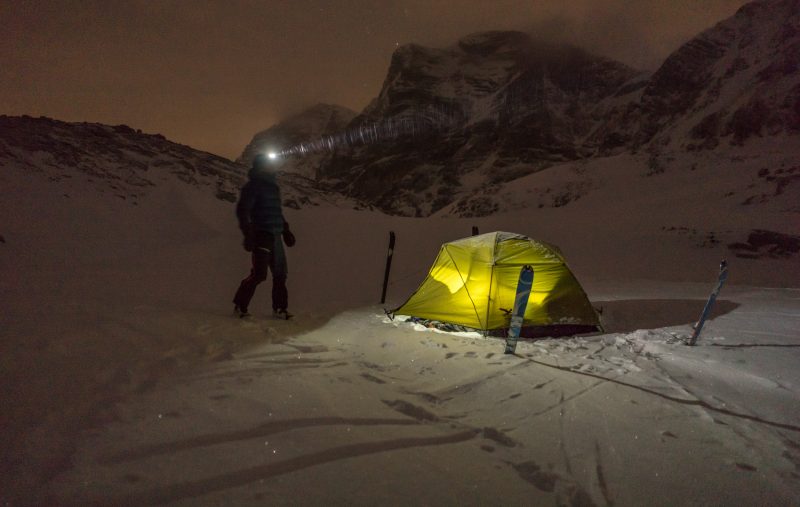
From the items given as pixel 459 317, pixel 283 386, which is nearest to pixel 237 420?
pixel 283 386

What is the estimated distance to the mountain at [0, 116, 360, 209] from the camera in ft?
59.1

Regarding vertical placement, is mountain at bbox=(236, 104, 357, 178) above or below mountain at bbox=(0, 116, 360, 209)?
above

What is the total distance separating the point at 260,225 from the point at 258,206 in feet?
0.91

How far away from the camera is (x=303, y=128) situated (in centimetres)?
18362

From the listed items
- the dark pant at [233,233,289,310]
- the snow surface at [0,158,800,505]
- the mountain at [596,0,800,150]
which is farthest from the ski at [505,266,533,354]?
the mountain at [596,0,800,150]

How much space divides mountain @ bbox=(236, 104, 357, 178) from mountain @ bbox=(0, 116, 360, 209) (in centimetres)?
14783

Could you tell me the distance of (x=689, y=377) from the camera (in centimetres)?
362

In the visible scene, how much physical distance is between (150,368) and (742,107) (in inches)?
2009

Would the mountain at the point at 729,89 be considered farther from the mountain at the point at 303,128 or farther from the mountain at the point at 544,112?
the mountain at the point at 303,128

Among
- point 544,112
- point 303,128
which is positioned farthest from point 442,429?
point 303,128

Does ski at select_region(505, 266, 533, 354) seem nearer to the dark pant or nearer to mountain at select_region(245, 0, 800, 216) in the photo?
the dark pant

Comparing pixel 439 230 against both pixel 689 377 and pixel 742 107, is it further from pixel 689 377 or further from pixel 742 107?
pixel 742 107

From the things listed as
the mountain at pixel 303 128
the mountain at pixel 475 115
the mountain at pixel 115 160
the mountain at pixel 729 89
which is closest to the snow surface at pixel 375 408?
the mountain at pixel 115 160

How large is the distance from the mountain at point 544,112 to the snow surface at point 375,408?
85.6ft
